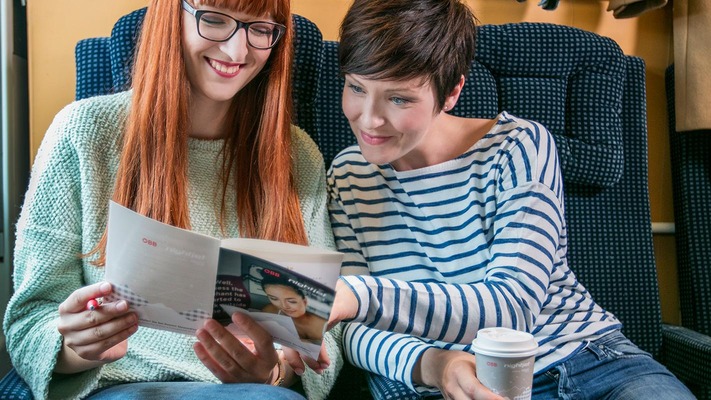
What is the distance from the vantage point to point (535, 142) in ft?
5.17

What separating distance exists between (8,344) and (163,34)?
0.66m

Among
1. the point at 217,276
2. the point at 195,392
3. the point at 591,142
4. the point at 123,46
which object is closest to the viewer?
the point at 217,276

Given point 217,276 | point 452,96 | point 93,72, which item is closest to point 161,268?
point 217,276

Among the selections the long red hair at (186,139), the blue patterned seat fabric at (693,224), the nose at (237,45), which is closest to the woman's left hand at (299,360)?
the long red hair at (186,139)

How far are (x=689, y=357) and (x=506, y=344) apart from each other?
39.7 inches

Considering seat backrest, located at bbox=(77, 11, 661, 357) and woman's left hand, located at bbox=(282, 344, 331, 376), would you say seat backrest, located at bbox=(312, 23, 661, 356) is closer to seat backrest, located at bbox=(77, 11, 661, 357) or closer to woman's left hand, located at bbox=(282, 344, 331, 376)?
seat backrest, located at bbox=(77, 11, 661, 357)

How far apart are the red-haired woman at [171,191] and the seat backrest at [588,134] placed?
64 centimetres

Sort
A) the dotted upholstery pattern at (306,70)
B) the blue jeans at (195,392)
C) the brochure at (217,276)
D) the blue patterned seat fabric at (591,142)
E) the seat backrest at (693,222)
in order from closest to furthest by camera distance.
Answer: the brochure at (217,276), the blue jeans at (195,392), the dotted upholstery pattern at (306,70), the blue patterned seat fabric at (591,142), the seat backrest at (693,222)

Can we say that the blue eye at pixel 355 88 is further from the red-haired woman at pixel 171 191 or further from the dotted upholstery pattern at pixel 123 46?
the dotted upholstery pattern at pixel 123 46

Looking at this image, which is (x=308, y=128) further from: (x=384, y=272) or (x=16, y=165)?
(x=16, y=165)

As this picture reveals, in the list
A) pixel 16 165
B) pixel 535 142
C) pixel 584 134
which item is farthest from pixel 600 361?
pixel 16 165

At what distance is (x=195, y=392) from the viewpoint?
51.6 inches

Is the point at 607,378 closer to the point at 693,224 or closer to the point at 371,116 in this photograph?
the point at 371,116

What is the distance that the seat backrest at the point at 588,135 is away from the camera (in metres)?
2.02
